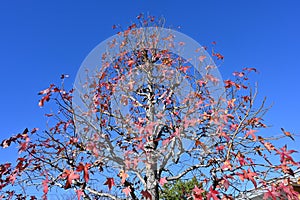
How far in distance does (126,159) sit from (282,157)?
4.32 ft

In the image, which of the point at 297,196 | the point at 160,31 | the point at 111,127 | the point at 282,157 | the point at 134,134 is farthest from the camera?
the point at 160,31

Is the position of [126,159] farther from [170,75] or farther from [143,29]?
[143,29]

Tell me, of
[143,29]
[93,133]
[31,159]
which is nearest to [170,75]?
[143,29]

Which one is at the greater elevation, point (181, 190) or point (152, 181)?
point (181, 190)

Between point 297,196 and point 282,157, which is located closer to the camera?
point 297,196

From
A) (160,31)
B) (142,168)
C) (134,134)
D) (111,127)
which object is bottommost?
(142,168)

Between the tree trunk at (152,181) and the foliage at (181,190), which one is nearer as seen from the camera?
the tree trunk at (152,181)

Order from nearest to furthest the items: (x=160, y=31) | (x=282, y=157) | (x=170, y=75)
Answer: (x=282, y=157), (x=170, y=75), (x=160, y=31)

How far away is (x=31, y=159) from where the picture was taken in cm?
276

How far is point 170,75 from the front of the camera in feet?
11.3

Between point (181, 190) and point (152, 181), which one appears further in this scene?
point (181, 190)

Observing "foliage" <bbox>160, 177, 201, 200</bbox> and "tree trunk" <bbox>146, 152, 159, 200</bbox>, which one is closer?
"tree trunk" <bbox>146, 152, 159, 200</bbox>

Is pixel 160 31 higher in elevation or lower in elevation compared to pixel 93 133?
higher

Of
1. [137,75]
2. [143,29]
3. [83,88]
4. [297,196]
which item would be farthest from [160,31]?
[297,196]
